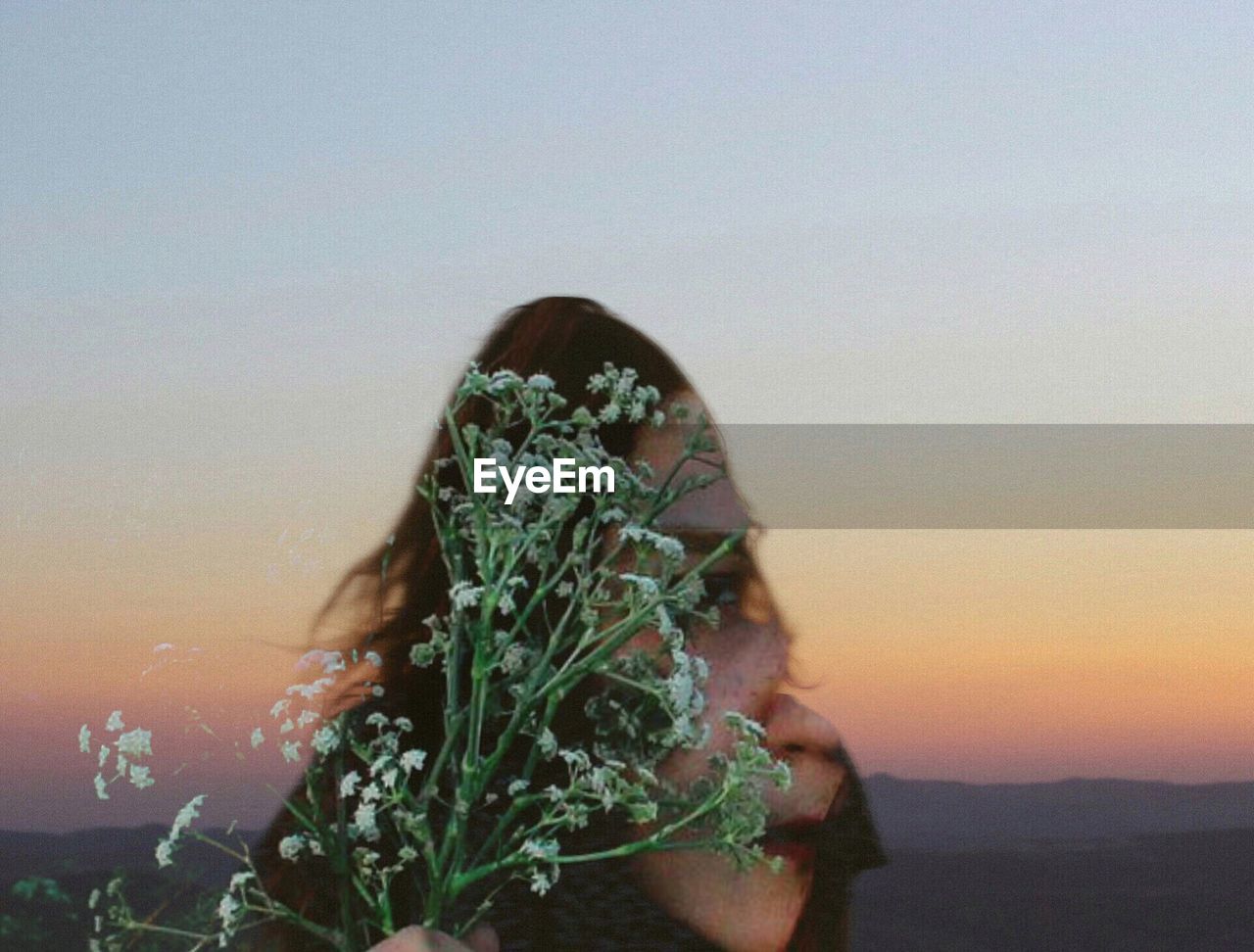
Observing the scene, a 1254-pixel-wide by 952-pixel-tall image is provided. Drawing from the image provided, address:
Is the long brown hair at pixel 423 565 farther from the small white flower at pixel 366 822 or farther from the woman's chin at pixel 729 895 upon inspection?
the woman's chin at pixel 729 895

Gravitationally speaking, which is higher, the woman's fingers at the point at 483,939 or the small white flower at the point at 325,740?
the small white flower at the point at 325,740

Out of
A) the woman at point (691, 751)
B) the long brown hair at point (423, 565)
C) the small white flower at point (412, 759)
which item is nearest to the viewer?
the small white flower at point (412, 759)

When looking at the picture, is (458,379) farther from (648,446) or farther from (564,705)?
(564,705)

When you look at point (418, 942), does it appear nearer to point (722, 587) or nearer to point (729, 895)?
point (729, 895)

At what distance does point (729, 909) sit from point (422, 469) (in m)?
0.70

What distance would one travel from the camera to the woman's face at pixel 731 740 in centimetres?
213

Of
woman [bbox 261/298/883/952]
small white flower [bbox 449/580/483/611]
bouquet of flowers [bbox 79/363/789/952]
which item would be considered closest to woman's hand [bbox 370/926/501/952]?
bouquet of flowers [bbox 79/363/789/952]

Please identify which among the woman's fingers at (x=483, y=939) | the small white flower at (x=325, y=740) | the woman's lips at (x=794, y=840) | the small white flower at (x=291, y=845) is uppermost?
the small white flower at (x=325, y=740)

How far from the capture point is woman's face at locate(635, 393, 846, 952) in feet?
6.98

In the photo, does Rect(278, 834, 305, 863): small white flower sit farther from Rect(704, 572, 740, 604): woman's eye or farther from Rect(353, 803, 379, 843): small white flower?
Rect(704, 572, 740, 604): woman's eye

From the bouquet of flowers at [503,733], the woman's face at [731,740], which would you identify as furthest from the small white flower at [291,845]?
the woman's face at [731,740]

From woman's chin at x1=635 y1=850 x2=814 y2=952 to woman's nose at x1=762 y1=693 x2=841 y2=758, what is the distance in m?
0.15

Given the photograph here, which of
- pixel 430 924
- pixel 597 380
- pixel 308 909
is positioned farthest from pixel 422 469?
pixel 430 924

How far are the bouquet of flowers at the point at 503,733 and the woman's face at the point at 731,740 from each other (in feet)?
1.34
